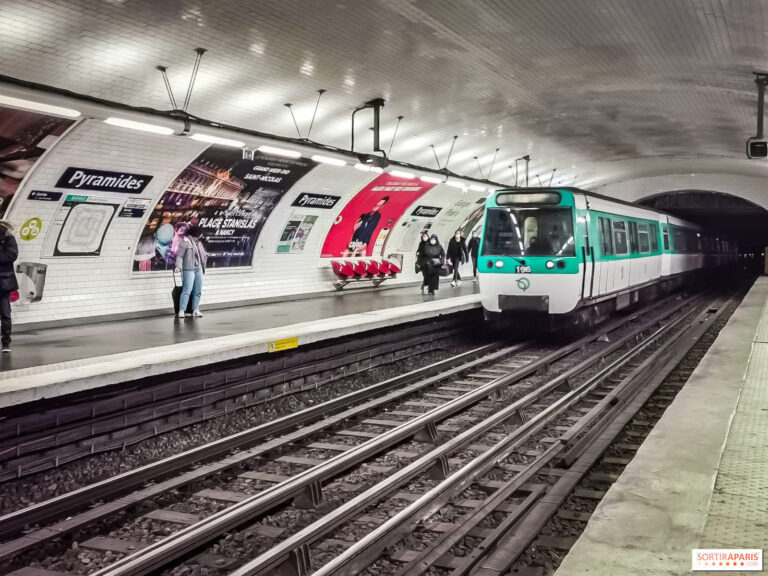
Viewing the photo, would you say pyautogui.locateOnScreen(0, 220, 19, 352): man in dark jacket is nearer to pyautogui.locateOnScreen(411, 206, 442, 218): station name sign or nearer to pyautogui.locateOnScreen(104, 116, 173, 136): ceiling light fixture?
pyautogui.locateOnScreen(104, 116, 173, 136): ceiling light fixture

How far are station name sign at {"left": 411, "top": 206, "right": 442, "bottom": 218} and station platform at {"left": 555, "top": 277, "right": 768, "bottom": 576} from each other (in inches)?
540

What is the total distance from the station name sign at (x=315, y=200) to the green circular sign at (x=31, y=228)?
5.96m

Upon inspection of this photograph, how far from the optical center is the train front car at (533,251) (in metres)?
12.5

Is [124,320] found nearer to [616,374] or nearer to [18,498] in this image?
[18,498]

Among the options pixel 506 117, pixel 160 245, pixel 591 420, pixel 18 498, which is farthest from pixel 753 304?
pixel 18 498

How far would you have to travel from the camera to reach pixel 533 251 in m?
12.7

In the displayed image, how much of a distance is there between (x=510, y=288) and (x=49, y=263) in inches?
286

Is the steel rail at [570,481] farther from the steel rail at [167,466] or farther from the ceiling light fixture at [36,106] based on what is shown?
the ceiling light fixture at [36,106]

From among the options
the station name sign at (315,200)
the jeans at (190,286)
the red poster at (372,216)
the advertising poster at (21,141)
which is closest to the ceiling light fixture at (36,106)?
the advertising poster at (21,141)

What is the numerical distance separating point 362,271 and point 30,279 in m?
9.63

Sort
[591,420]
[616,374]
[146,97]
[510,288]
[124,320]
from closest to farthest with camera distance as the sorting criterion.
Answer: [591,420]
[146,97]
[616,374]
[124,320]
[510,288]

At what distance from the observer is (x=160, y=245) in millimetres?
12539

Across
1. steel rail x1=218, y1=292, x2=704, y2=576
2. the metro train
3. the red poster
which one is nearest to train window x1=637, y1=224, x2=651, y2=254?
the metro train

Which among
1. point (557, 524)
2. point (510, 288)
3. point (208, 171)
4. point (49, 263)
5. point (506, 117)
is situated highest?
point (506, 117)
